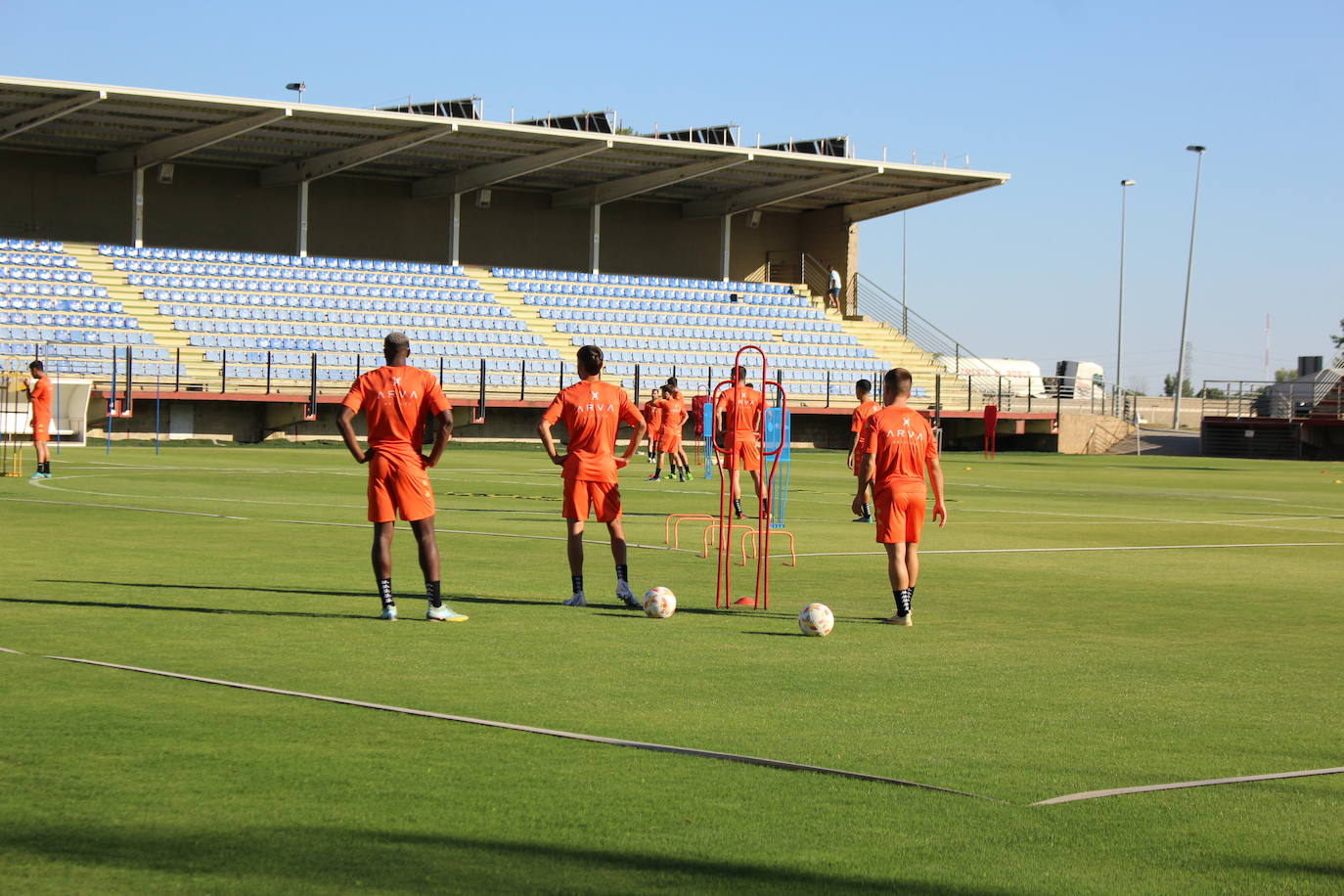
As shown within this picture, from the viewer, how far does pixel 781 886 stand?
5.07m

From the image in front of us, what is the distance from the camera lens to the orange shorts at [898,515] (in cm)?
1165

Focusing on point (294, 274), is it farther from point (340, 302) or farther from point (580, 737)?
point (580, 737)

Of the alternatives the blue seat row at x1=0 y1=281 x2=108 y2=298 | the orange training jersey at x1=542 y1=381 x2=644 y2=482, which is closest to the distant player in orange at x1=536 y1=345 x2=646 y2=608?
the orange training jersey at x1=542 y1=381 x2=644 y2=482

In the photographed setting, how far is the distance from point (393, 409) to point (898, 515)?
12.5 feet

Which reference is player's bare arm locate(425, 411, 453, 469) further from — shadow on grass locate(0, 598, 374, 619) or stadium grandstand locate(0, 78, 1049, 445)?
stadium grandstand locate(0, 78, 1049, 445)

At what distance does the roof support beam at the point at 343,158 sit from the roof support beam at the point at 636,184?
9.92 m

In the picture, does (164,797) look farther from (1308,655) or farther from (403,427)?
(1308,655)

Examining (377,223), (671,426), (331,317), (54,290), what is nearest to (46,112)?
(54,290)

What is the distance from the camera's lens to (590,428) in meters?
12.4

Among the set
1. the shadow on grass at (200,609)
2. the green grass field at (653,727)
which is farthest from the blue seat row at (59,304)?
the shadow on grass at (200,609)

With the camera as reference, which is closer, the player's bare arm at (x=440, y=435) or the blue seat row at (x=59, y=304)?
the player's bare arm at (x=440, y=435)

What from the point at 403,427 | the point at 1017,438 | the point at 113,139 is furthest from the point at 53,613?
the point at 1017,438

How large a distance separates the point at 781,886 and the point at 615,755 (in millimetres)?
1871

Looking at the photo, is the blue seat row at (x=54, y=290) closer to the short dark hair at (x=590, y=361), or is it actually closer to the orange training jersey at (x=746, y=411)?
the orange training jersey at (x=746, y=411)
